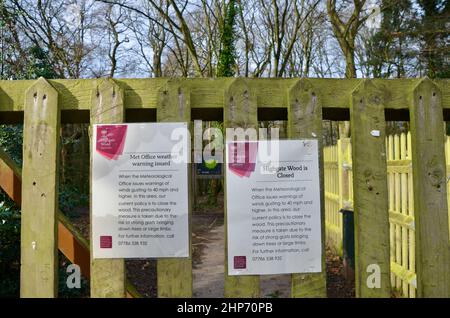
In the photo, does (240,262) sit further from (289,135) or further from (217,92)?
(217,92)

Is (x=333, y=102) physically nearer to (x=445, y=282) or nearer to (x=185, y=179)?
(x=185, y=179)

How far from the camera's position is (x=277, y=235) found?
6.39 feet

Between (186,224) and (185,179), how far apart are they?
22cm

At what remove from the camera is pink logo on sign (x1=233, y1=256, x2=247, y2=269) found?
6.33 ft

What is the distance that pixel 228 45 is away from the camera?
55.4 feet

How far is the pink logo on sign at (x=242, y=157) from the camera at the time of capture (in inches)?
76.6

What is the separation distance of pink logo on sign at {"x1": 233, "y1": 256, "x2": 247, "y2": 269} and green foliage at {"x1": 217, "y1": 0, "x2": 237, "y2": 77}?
50.0 feet

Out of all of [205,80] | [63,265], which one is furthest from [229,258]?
[63,265]

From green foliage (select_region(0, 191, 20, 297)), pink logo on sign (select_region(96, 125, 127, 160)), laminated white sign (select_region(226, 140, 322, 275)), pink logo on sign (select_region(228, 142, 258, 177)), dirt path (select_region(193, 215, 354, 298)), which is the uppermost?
pink logo on sign (select_region(96, 125, 127, 160))

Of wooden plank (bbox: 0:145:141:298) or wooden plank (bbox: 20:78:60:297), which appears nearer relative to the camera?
wooden plank (bbox: 20:78:60:297)

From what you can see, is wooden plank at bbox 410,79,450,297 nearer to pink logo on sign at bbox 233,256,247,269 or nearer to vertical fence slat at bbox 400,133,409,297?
pink logo on sign at bbox 233,256,247,269

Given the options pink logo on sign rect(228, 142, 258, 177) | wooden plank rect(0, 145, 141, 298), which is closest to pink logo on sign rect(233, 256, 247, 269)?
pink logo on sign rect(228, 142, 258, 177)

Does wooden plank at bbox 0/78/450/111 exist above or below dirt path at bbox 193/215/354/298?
above
